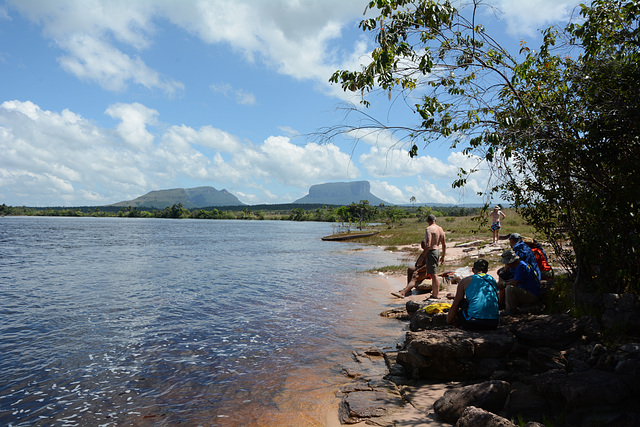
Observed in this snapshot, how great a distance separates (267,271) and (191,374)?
13859mm

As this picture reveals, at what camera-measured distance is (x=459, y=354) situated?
5.80 m

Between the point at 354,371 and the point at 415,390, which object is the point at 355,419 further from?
the point at 354,371

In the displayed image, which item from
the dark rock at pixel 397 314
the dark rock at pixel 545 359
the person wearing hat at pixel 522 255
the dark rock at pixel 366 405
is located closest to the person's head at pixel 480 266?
the dark rock at pixel 545 359

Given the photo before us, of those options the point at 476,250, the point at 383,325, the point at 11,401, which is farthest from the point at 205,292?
the point at 476,250

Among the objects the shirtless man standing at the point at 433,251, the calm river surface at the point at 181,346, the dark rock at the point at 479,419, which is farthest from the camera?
the shirtless man standing at the point at 433,251

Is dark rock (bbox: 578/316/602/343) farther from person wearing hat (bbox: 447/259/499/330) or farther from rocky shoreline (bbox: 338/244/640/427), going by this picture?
person wearing hat (bbox: 447/259/499/330)

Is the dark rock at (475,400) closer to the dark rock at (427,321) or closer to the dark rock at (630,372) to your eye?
the dark rock at (630,372)

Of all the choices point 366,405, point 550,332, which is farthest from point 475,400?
point 550,332

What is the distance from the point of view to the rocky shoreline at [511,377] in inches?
164

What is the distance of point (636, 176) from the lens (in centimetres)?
547

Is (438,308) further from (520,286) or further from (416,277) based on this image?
(416,277)

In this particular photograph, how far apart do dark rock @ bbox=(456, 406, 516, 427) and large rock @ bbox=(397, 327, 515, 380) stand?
1561mm

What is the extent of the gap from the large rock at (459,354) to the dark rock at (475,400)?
101cm

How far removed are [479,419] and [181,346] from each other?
6.68 m
